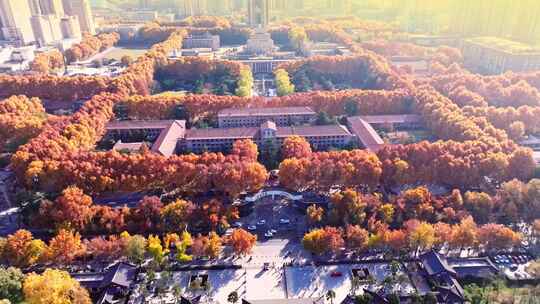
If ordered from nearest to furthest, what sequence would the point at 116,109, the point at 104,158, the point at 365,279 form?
1. the point at 365,279
2. the point at 104,158
3. the point at 116,109

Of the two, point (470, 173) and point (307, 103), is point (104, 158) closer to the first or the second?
point (307, 103)

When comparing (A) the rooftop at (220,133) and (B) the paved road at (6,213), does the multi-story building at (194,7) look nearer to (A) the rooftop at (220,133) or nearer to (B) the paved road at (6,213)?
(A) the rooftop at (220,133)

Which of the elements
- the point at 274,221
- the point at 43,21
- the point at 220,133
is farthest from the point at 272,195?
the point at 43,21

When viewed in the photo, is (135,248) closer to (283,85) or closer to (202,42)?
(283,85)

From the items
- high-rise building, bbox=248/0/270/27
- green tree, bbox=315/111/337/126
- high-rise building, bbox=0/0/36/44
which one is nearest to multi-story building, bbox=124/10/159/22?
high-rise building, bbox=248/0/270/27

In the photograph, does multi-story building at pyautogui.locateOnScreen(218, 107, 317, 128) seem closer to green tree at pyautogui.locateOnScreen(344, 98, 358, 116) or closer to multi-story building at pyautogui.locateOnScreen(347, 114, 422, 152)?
green tree at pyautogui.locateOnScreen(344, 98, 358, 116)

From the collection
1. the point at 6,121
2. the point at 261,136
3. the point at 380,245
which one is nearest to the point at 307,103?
the point at 261,136

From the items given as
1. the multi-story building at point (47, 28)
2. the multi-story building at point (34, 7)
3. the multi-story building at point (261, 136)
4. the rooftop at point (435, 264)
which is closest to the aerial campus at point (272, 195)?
the rooftop at point (435, 264)
